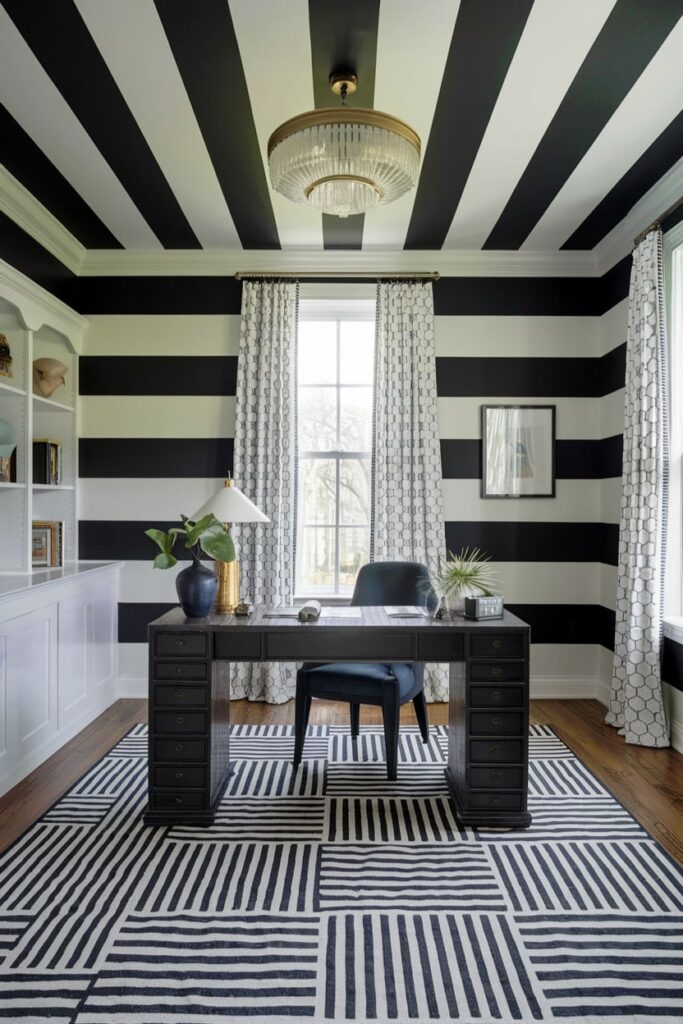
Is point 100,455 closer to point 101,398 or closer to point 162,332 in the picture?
point 101,398

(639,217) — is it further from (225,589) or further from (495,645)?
(225,589)

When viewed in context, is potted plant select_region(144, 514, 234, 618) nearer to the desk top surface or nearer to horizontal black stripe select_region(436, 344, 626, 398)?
the desk top surface

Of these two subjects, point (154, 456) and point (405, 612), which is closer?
point (405, 612)

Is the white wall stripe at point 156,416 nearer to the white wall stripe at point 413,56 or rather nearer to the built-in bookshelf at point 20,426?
the built-in bookshelf at point 20,426

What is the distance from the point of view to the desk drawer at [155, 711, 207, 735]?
2656mm

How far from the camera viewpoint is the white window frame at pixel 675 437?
3.53m

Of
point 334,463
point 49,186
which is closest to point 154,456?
point 334,463

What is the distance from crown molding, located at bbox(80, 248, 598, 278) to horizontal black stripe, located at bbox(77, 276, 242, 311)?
0.18 ft

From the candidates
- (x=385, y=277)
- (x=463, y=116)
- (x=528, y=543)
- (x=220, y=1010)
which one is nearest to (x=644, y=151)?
(x=463, y=116)

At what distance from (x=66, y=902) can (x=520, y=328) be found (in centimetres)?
403

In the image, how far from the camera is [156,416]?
4445 millimetres

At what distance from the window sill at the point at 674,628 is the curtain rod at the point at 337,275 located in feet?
8.49

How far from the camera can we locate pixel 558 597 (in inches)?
175

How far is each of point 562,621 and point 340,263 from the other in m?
2.87
